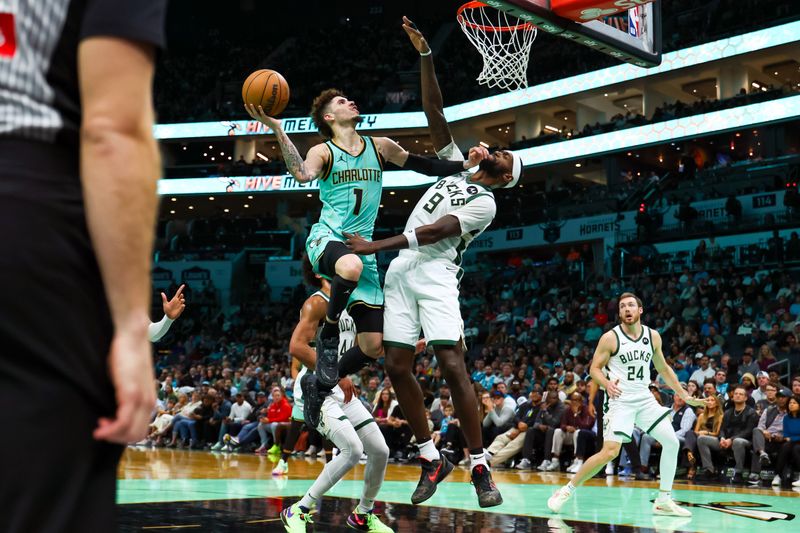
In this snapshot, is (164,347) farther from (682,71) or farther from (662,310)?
(682,71)

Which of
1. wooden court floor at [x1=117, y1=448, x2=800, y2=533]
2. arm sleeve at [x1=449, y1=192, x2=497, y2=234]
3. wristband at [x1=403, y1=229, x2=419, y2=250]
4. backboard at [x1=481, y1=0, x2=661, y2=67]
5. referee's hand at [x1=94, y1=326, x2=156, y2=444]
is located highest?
backboard at [x1=481, y1=0, x2=661, y2=67]

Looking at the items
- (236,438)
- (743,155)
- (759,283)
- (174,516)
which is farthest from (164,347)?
(174,516)

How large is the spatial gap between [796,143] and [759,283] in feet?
44.5

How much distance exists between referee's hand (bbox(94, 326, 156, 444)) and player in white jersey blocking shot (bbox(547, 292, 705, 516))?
23.9ft

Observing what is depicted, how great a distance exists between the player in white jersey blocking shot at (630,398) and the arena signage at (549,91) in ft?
78.7

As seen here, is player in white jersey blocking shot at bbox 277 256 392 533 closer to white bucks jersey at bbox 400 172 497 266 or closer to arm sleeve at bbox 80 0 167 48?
white bucks jersey at bbox 400 172 497 266

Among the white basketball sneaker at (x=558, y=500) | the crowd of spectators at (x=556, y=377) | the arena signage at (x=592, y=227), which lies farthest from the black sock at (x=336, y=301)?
the arena signage at (x=592, y=227)

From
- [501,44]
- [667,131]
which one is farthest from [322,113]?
[667,131]

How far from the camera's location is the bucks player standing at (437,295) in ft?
20.4

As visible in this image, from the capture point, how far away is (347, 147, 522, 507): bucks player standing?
620cm

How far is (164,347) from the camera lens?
3303 cm

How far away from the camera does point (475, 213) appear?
6.35 meters

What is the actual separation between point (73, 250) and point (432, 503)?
7674 mm

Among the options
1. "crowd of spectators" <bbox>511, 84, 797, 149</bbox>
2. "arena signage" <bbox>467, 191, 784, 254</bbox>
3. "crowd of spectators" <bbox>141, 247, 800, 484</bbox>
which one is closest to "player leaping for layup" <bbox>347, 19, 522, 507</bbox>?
"crowd of spectators" <bbox>141, 247, 800, 484</bbox>
